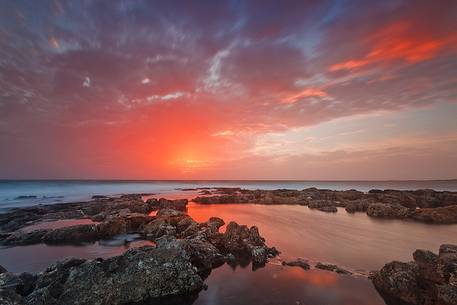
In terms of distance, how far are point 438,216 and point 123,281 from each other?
86.9ft

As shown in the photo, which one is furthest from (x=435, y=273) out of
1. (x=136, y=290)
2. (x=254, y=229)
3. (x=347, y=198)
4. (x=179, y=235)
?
(x=347, y=198)

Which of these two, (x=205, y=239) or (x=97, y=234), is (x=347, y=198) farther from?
(x=97, y=234)

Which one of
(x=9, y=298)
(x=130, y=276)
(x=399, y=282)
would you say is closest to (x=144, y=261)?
(x=130, y=276)

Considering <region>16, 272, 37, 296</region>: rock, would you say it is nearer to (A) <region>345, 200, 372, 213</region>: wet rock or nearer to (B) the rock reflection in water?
(B) the rock reflection in water

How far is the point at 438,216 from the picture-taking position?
75.0 ft

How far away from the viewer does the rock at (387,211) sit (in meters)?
24.9

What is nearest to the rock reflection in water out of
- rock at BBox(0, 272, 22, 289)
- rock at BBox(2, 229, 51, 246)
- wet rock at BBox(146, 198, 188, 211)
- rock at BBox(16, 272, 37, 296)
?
rock at BBox(16, 272, 37, 296)

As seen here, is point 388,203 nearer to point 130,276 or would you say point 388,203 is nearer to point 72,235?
point 130,276

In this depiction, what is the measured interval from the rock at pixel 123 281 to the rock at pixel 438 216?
76.7ft

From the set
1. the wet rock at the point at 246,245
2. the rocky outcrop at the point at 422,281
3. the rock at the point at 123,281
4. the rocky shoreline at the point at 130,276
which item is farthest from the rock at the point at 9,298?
the rocky outcrop at the point at 422,281

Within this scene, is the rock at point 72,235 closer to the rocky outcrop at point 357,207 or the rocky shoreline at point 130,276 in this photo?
the rocky shoreline at point 130,276

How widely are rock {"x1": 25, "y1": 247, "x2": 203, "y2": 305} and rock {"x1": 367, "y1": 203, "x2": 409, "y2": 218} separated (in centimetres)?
2322

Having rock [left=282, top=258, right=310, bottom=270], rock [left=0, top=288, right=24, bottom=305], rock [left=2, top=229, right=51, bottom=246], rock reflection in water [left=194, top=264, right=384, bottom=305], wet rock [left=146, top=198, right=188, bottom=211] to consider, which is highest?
wet rock [left=146, top=198, right=188, bottom=211]

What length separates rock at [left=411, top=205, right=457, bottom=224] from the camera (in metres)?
22.4
